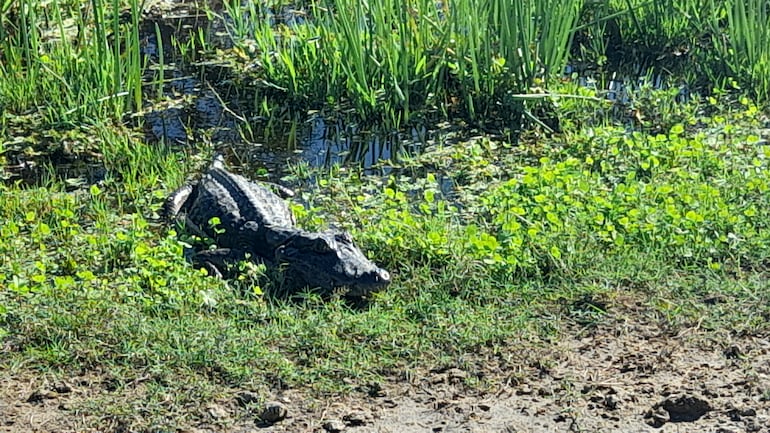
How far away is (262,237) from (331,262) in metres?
0.65

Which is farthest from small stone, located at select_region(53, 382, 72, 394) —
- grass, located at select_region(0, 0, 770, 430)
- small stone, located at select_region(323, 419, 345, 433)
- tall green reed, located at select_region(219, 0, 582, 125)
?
tall green reed, located at select_region(219, 0, 582, 125)

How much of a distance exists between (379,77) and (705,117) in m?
2.07

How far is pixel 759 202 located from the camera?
550 centimetres

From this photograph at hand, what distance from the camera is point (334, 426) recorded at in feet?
12.9

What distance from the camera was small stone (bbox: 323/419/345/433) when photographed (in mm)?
3912

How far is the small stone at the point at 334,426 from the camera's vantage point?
3912mm

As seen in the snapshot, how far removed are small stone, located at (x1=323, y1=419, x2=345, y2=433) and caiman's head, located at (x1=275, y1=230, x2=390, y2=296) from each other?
0.96 metres

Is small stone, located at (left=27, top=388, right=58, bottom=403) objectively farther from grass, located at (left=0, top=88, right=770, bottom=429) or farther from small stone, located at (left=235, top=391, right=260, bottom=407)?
small stone, located at (left=235, top=391, right=260, bottom=407)

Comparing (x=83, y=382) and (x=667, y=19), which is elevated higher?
(x=667, y=19)

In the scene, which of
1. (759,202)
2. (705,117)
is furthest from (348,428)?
(705,117)

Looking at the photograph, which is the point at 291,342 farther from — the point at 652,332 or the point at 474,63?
the point at 474,63

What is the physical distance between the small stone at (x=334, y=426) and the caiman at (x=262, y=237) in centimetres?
96

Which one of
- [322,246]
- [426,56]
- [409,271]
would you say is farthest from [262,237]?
[426,56]

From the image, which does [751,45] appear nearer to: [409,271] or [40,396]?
[409,271]
